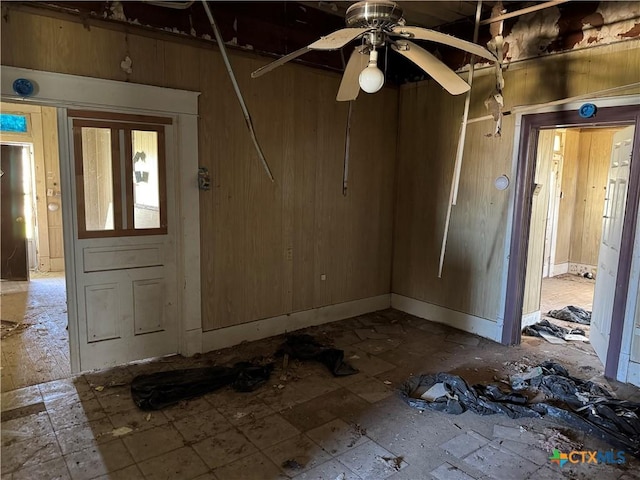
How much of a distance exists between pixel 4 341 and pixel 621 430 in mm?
4857

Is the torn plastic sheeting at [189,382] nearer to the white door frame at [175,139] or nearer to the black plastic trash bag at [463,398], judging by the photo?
the white door frame at [175,139]

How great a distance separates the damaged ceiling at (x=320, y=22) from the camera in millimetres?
3109

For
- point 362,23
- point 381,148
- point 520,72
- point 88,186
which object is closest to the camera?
point 362,23

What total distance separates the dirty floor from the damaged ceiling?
8.61 feet

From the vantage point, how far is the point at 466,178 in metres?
4.31

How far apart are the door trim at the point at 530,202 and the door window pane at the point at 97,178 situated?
11.3 feet

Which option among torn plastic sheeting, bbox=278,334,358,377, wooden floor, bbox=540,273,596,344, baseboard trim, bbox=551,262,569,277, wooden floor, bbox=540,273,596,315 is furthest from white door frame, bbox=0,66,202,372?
baseboard trim, bbox=551,262,569,277

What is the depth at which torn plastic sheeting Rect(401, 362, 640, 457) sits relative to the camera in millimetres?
2588

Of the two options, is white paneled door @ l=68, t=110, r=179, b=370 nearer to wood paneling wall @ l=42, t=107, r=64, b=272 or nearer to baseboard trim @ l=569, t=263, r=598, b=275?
wood paneling wall @ l=42, t=107, r=64, b=272

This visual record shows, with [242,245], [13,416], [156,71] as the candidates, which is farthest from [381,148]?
[13,416]

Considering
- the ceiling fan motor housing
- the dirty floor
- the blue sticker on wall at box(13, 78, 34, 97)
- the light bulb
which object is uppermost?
the ceiling fan motor housing

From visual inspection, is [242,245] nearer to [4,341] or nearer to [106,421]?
[106,421]

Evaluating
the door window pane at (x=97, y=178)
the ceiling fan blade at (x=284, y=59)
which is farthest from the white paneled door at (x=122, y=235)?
the ceiling fan blade at (x=284, y=59)

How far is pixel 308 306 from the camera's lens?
4.39 m
